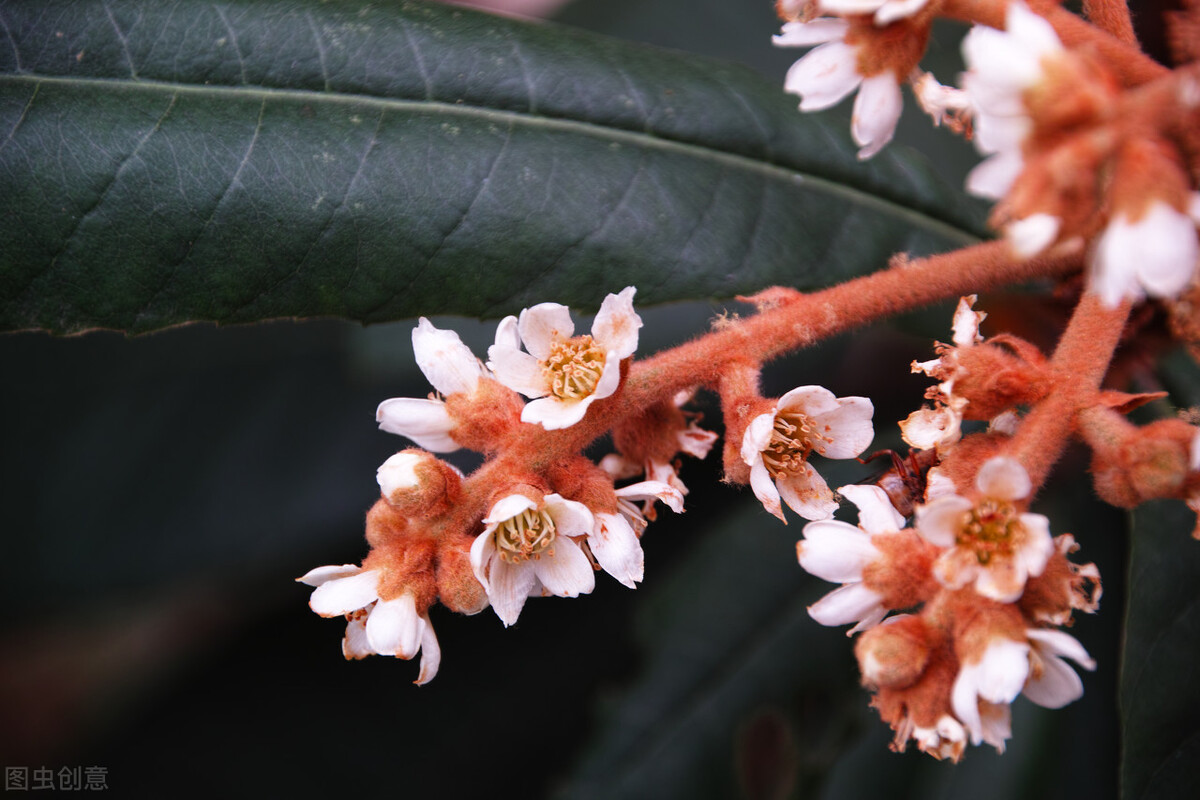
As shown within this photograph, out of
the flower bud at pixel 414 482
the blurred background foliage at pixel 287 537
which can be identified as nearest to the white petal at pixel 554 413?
the flower bud at pixel 414 482

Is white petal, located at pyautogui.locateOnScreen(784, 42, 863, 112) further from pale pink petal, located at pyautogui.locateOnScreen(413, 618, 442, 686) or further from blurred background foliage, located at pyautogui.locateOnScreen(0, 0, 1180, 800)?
blurred background foliage, located at pyautogui.locateOnScreen(0, 0, 1180, 800)

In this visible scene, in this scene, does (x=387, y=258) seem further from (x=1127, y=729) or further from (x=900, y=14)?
(x=1127, y=729)

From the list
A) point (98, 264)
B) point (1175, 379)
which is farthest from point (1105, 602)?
point (98, 264)

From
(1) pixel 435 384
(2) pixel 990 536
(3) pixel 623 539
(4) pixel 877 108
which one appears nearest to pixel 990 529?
(2) pixel 990 536

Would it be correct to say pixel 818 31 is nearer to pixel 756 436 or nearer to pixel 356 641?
pixel 756 436

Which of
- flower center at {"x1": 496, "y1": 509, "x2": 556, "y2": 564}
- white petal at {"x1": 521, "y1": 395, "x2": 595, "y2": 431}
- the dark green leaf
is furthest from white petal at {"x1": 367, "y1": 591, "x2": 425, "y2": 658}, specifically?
the dark green leaf

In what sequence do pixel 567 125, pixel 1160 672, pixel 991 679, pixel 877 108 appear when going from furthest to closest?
pixel 567 125
pixel 1160 672
pixel 877 108
pixel 991 679
